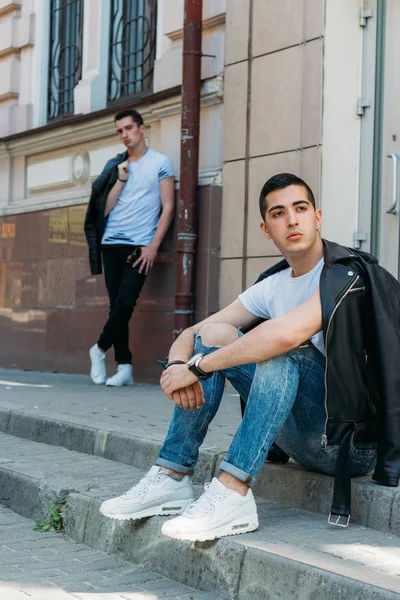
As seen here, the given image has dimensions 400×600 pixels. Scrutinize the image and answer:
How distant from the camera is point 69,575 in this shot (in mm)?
3695

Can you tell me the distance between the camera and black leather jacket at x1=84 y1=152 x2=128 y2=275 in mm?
8047

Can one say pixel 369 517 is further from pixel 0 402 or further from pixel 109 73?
pixel 109 73

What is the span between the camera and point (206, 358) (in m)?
3.67

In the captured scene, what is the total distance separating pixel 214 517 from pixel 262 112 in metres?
4.53

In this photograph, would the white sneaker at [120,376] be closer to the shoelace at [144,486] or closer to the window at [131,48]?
the window at [131,48]

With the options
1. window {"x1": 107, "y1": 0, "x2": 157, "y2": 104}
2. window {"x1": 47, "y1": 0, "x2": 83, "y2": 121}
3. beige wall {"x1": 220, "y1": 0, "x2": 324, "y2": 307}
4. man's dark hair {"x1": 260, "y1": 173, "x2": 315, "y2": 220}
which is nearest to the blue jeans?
man's dark hair {"x1": 260, "y1": 173, "x2": 315, "y2": 220}

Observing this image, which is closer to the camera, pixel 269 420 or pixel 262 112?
pixel 269 420

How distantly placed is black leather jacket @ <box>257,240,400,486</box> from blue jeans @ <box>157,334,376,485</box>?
0.48 feet

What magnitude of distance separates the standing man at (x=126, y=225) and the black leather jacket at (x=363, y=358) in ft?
14.6

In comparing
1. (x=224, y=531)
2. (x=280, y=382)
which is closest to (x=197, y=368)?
(x=280, y=382)

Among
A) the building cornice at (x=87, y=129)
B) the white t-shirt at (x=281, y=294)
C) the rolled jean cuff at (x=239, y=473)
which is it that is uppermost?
the building cornice at (x=87, y=129)

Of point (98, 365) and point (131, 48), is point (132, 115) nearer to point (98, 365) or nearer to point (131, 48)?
point (131, 48)

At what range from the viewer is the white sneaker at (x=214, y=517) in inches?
134

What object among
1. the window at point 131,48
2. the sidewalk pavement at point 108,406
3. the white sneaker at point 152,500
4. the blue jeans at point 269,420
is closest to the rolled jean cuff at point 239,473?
the blue jeans at point 269,420
